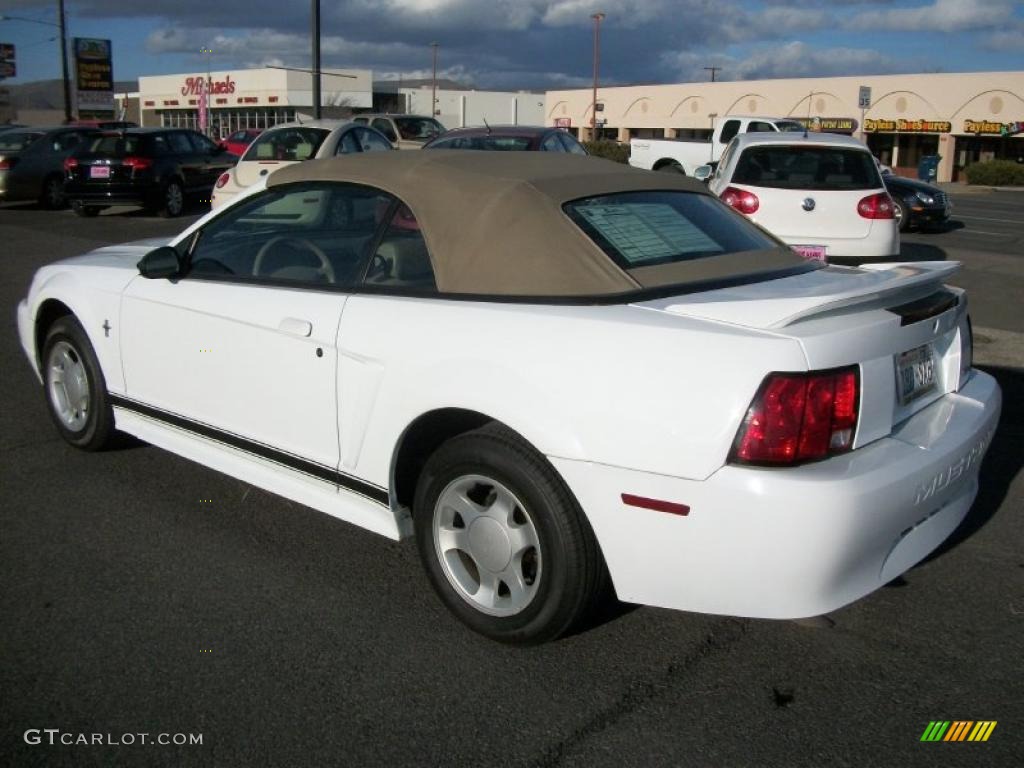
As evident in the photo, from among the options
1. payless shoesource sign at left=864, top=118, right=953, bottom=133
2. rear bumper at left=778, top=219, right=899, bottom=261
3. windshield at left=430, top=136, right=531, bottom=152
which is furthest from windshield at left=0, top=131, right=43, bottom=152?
payless shoesource sign at left=864, top=118, right=953, bottom=133

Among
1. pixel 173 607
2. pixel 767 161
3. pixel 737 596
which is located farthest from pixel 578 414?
pixel 767 161

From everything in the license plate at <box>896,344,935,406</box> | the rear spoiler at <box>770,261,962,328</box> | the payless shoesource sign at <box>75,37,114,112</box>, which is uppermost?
the payless shoesource sign at <box>75,37,114,112</box>

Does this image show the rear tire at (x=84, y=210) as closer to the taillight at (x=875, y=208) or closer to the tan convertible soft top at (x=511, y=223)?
the taillight at (x=875, y=208)

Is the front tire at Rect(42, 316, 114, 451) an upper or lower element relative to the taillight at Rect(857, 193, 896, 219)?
lower

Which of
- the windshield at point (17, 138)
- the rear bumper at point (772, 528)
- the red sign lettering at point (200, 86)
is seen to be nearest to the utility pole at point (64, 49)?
the windshield at point (17, 138)

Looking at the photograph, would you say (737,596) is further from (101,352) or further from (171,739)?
(101,352)

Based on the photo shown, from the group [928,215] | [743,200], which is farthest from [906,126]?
[743,200]

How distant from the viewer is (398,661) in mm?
3256

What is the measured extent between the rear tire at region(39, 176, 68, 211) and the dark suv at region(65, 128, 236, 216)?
2.09 meters

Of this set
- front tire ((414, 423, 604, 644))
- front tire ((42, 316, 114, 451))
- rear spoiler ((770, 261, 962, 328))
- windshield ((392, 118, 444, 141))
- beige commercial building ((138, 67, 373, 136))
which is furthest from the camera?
beige commercial building ((138, 67, 373, 136))

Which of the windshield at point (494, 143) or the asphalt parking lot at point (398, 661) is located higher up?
the windshield at point (494, 143)

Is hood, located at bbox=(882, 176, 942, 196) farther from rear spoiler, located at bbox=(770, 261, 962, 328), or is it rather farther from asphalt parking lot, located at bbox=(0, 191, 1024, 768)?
rear spoiler, located at bbox=(770, 261, 962, 328)

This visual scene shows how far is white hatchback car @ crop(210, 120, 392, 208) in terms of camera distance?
1480 centimetres

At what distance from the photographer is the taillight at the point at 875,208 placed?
9570 millimetres
